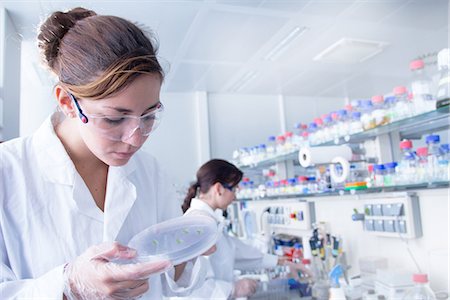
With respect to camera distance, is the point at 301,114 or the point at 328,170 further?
the point at 301,114

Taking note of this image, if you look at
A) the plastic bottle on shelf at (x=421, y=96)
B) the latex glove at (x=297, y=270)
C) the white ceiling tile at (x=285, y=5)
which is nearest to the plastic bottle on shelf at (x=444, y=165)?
the plastic bottle on shelf at (x=421, y=96)

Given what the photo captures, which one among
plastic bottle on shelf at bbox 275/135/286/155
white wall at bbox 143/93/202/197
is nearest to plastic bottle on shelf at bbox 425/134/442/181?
plastic bottle on shelf at bbox 275/135/286/155

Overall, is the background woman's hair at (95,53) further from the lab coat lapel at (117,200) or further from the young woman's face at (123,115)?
the lab coat lapel at (117,200)

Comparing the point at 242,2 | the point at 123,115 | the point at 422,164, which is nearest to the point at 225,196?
the point at 422,164

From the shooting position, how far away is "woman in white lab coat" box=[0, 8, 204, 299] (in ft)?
2.71

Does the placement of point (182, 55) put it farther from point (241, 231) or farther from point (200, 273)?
point (200, 273)

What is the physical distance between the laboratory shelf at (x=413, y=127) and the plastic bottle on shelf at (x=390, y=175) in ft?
0.62

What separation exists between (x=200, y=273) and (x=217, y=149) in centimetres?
423

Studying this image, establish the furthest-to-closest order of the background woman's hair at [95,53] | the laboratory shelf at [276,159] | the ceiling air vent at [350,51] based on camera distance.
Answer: the ceiling air vent at [350,51] → the laboratory shelf at [276,159] → the background woman's hair at [95,53]

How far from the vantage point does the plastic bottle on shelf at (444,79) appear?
1.42 meters

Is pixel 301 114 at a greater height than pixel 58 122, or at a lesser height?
greater

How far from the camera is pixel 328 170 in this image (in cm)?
223

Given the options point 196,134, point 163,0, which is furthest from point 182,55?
point 196,134

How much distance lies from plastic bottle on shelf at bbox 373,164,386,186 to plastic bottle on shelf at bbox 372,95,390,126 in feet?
0.70
